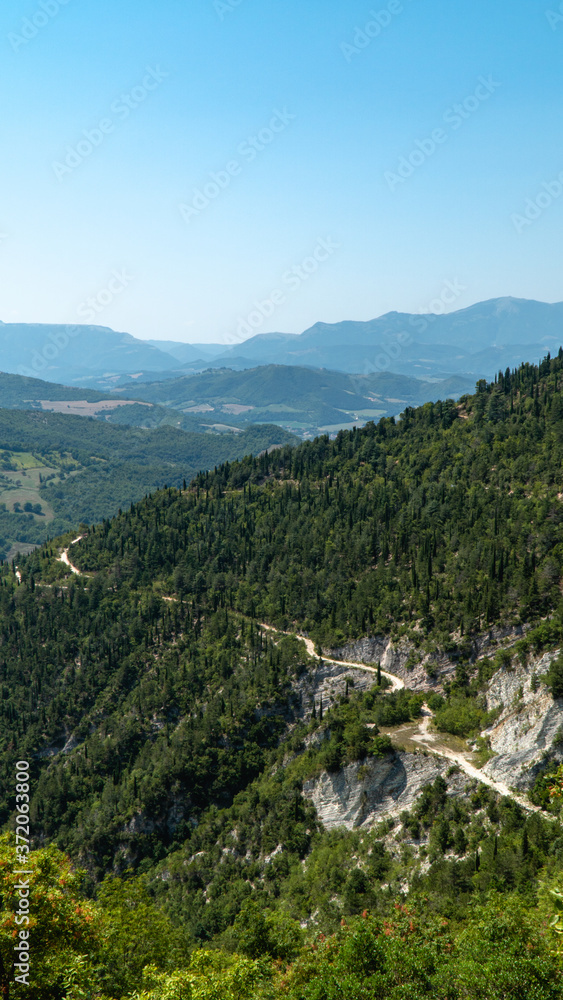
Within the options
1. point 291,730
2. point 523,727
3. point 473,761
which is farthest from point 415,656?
point 291,730

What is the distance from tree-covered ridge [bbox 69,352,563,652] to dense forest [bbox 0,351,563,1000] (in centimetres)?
63

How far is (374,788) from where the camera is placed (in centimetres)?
8862

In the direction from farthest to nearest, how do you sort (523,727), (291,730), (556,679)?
(291,730) → (523,727) → (556,679)

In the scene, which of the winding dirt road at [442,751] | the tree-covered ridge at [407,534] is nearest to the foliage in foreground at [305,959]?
the winding dirt road at [442,751]

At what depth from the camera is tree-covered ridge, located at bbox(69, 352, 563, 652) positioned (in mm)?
112312

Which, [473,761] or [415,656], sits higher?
[415,656]

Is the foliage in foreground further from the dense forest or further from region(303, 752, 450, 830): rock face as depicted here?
region(303, 752, 450, 830): rock face

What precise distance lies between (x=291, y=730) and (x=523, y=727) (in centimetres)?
5290

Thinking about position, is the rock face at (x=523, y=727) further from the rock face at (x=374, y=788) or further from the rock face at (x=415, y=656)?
the rock face at (x=415, y=656)

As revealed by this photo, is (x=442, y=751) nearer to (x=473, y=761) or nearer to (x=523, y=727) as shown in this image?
(x=473, y=761)

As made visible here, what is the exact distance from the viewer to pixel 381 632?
396 ft

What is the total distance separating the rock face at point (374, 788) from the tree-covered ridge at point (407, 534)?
86.6 feet

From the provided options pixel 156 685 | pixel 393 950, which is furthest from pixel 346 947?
pixel 156 685

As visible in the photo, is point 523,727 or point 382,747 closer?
point 523,727
